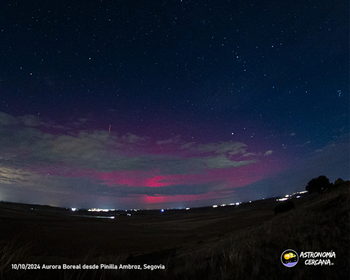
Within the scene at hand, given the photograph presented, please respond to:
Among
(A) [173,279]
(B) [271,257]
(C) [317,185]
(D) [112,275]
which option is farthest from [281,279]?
(C) [317,185]

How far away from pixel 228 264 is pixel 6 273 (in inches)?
195

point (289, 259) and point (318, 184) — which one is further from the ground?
point (289, 259)

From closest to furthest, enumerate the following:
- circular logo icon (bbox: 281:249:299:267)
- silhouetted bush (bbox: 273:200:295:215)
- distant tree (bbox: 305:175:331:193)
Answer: circular logo icon (bbox: 281:249:299:267)
silhouetted bush (bbox: 273:200:295:215)
distant tree (bbox: 305:175:331:193)

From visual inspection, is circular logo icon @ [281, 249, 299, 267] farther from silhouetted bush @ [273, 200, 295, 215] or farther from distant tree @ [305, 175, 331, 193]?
distant tree @ [305, 175, 331, 193]

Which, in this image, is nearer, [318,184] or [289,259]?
[289,259]

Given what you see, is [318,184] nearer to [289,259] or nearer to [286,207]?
[286,207]

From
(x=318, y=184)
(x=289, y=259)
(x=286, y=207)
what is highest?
(x=289, y=259)

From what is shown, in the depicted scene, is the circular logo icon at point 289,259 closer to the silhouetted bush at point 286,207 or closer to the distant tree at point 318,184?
the silhouetted bush at point 286,207

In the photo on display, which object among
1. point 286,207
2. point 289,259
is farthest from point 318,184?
point 289,259

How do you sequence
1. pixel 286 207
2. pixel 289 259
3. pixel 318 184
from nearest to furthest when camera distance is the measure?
pixel 289 259 → pixel 286 207 → pixel 318 184

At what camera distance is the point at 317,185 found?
184 ft

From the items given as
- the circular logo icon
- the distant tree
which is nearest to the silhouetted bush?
the circular logo icon

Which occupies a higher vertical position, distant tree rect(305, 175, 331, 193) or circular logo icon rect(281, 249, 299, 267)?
circular logo icon rect(281, 249, 299, 267)

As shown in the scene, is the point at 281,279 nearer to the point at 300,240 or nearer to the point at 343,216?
the point at 300,240
